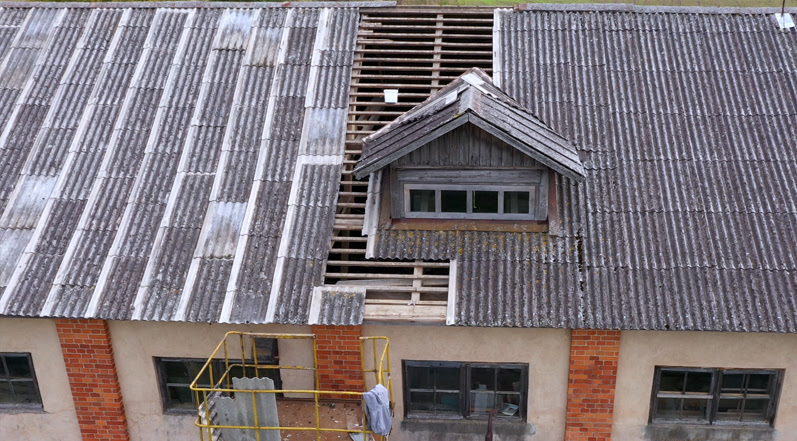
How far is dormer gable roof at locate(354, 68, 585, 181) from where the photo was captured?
964 centimetres

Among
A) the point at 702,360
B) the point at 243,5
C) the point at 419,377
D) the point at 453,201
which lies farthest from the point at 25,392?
the point at 702,360

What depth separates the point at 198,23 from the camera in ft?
45.1

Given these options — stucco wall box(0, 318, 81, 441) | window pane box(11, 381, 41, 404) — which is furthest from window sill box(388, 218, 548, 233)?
window pane box(11, 381, 41, 404)

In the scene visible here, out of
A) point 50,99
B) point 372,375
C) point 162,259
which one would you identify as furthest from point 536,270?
point 50,99

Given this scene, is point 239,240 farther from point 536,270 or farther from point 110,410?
point 536,270

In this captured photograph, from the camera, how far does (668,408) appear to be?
10.4 m

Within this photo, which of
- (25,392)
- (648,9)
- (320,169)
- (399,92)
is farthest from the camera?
(648,9)

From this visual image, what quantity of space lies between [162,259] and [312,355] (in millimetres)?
2733

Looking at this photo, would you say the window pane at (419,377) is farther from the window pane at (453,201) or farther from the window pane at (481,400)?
the window pane at (453,201)

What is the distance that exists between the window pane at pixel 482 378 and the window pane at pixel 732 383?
11.3 feet

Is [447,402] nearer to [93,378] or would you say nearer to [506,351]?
[506,351]

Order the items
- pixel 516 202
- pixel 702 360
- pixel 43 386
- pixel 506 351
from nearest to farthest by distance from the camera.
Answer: pixel 702 360, pixel 506 351, pixel 516 202, pixel 43 386

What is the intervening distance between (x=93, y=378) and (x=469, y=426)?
5.92m

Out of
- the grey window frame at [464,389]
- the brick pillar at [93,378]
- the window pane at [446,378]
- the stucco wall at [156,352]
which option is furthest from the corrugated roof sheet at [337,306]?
the brick pillar at [93,378]
